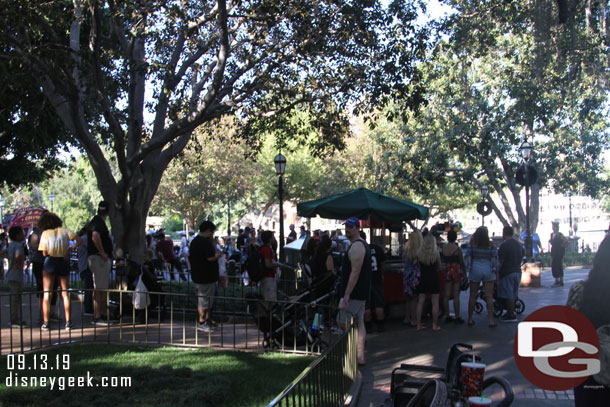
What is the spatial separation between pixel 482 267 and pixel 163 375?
6595 mm

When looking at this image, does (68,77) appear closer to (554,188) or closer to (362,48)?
(362,48)

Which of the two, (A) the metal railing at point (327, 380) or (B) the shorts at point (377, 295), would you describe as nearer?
(A) the metal railing at point (327, 380)

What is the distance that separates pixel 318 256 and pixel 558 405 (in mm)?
5238

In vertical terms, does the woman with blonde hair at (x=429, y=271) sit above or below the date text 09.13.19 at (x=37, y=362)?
above

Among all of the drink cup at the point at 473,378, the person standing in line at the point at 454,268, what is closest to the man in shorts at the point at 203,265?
the person standing in line at the point at 454,268

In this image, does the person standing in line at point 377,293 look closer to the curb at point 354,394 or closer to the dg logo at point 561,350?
the curb at point 354,394

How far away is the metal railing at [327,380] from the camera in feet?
11.3

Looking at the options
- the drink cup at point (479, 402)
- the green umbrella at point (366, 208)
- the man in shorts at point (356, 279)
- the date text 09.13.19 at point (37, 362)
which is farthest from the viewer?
the green umbrella at point (366, 208)

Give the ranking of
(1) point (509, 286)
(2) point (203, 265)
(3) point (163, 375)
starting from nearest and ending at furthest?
1. (3) point (163, 375)
2. (2) point (203, 265)
3. (1) point (509, 286)

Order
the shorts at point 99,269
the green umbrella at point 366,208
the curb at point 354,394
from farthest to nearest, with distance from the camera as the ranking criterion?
the green umbrella at point 366,208 < the shorts at point 99,269 < the curb at point 354,394

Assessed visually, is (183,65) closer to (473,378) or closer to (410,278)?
(410,278)

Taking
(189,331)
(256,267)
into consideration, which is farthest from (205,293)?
(256,267)

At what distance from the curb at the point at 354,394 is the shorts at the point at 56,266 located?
5219 millimetres

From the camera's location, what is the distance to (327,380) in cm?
→ 467
